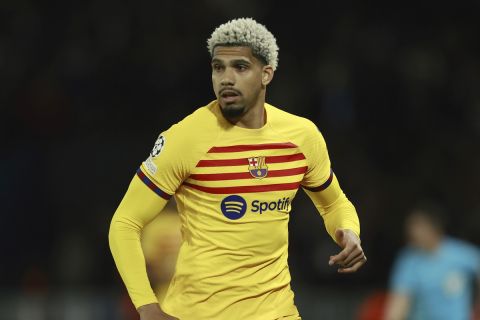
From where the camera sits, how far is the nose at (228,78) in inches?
182

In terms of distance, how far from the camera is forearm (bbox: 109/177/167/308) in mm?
4543

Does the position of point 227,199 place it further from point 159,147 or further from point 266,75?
point 266,75

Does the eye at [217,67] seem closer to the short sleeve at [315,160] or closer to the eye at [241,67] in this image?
the eye at [241,67]

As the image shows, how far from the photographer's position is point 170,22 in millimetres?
12984

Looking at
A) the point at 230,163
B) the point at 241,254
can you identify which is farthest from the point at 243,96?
the point at 241,254

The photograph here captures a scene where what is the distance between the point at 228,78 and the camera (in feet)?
15.2

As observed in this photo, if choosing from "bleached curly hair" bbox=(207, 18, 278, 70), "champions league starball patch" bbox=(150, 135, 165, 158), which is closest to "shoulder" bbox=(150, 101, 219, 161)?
"champions league starball patch" bbox=(150, 135, 165, 158)

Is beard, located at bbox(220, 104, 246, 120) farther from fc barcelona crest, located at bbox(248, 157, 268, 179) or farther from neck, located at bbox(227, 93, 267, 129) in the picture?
fc barcelona crest, located at bbox(248, 157, 268, 179)
